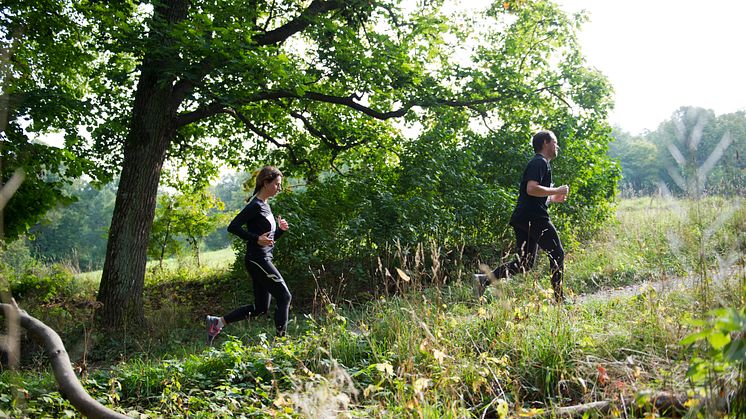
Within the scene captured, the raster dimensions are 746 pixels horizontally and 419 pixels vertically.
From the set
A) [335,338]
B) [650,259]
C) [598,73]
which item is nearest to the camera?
[335,338]

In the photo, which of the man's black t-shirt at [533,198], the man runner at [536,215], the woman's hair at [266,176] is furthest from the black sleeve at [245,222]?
the man's black t-shirt at [533,198]

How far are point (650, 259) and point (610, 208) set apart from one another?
3918 mm

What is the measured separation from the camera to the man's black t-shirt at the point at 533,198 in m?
6.25

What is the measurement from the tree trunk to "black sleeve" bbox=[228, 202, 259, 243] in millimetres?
3733

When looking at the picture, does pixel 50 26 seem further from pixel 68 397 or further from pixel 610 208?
pixel 610 208

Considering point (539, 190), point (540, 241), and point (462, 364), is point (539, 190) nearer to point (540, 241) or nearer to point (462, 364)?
point (540, 241)

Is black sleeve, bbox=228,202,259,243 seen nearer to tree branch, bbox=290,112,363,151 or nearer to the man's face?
the man's face

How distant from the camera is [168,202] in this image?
15.2 m

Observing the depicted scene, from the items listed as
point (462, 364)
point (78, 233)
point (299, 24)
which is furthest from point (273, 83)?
point (78, 233)

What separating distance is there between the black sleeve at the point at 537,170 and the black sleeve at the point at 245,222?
3.01 metres

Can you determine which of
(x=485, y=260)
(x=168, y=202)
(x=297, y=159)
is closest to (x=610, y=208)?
(x=485, y=260)

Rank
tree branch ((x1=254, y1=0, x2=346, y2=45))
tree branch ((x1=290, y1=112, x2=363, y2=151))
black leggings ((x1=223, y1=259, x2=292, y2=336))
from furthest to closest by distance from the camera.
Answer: tree branch ((x1=290, y1=112, x2=363, y2=151)), tree branch ((x1=254, y1=0, x2=346, y2=45)), black leggings ((x1=223, y1=259, x2=292, y2=336))

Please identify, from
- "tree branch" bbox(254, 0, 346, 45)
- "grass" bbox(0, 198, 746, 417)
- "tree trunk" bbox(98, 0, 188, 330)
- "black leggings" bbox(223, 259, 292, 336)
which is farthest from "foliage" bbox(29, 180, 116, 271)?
"grass" bbox(0, 198, 746, 417)

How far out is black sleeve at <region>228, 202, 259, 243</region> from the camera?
20.4 ft
